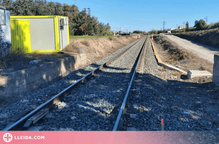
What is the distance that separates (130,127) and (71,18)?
5292 cm

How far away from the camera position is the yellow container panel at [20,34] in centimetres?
1293

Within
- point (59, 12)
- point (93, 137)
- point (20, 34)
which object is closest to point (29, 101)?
point (93, 137)

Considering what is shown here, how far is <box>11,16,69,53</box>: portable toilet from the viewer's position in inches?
516

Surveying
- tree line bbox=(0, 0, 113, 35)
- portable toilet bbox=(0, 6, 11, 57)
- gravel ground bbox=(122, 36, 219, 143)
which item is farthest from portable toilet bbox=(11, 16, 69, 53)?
tree line bbox=(0, 0, 113, 35)

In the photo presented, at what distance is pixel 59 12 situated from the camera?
55312 mm

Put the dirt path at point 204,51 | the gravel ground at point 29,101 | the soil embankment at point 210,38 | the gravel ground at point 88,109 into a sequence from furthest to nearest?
the soil embankment at point 210,38 < the dirt path at point 204,51 < the gravel ground at point 29,101 < the gravel ground at point 88,109

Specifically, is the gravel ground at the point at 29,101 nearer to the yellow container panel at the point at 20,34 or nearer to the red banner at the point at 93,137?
the red banner at the point at 93,137

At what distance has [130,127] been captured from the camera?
4.85m

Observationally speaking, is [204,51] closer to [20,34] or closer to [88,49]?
[88,49]

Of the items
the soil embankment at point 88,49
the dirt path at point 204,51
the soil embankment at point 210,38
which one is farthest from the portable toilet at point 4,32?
the soil embankment at point 210,38

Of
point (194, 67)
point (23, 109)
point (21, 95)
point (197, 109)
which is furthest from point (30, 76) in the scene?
point (194, 67)

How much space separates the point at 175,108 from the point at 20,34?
1074 cm

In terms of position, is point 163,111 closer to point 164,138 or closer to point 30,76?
point 164,138

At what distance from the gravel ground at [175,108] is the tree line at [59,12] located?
34.9 m
